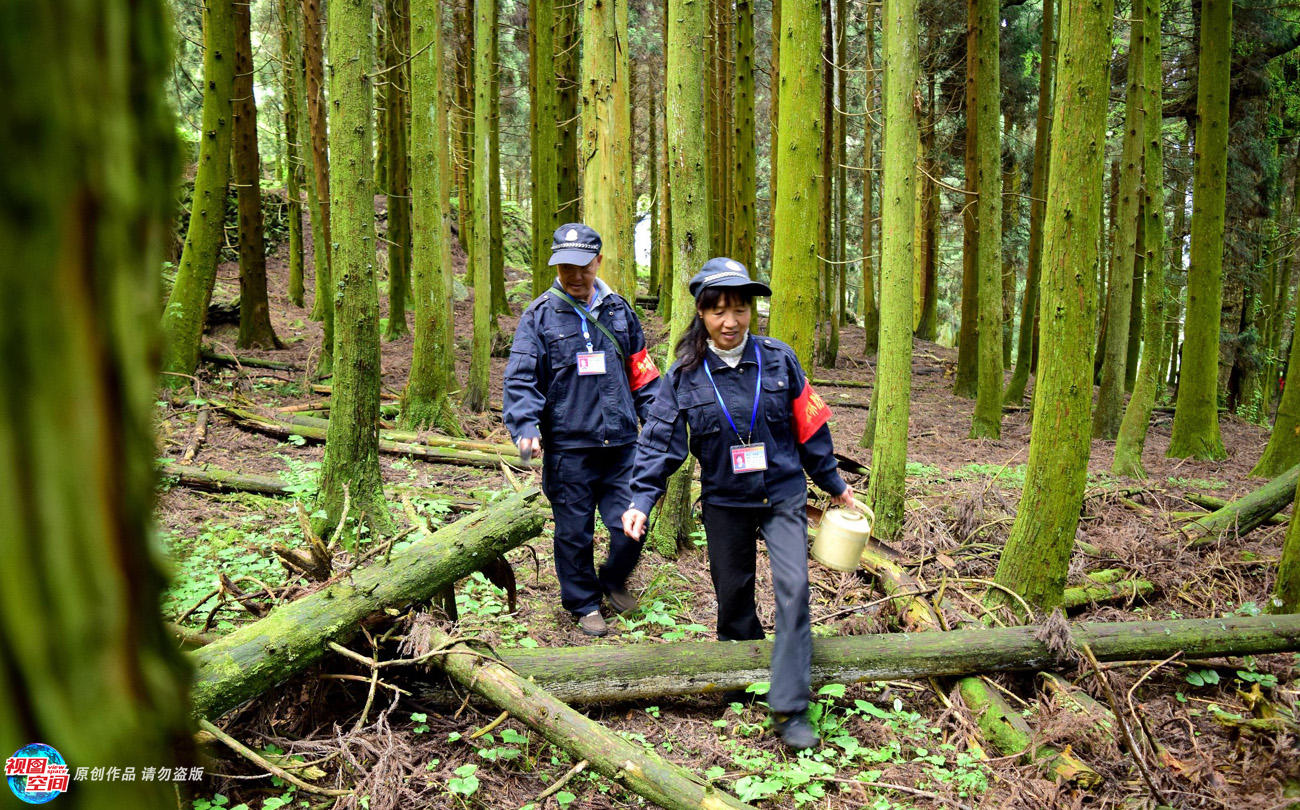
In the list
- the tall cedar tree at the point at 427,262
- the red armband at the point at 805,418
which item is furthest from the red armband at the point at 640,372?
the tall cedar tree at the point at 427,262

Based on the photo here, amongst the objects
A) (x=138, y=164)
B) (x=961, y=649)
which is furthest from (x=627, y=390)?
(x=138, y=164)

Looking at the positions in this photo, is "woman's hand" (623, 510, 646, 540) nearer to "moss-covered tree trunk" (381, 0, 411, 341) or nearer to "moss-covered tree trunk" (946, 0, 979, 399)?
"moss-covered tree trunk" (946, 0, 979, 399)

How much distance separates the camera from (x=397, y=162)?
53.8 ft

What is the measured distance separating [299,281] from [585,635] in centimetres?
1614

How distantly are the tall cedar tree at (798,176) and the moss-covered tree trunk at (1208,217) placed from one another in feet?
21.8

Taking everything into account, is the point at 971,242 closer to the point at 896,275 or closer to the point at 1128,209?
the point at 1128,209

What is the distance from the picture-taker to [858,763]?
141 inches

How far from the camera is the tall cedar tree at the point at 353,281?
480cm

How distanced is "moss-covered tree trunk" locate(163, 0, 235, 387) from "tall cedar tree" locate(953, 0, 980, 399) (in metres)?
9.89

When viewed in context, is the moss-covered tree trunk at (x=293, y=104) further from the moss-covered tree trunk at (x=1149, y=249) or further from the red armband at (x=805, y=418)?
the moss-covered tree trunk at (x=1149, y=249)

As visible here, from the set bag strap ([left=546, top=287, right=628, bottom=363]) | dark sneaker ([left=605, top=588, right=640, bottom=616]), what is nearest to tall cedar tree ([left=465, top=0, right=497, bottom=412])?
bag strap ([left=546, top=287, right=628, bottom=363])

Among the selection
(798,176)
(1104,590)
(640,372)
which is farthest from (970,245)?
(640,372)

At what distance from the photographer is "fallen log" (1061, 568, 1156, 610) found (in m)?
5.51

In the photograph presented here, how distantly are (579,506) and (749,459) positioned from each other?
1.42 meters
